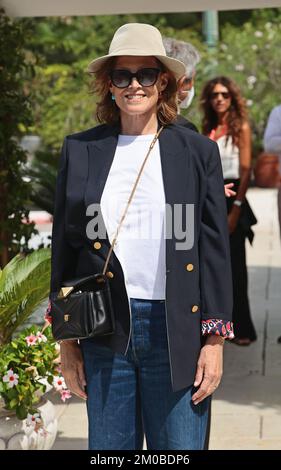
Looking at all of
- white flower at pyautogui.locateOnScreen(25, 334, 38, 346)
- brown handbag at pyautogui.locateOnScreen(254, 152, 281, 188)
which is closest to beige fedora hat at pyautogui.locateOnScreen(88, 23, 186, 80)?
white flower at pyautogui.locateOnScreen(25, 334, 38, 346)

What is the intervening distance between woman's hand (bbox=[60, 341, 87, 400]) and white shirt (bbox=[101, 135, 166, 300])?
0.31 m

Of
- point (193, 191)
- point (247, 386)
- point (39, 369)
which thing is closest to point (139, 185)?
point (193, 191)

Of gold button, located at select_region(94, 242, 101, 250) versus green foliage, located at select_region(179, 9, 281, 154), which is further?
green foliage, located at select_region(179, 9, 281, 154)

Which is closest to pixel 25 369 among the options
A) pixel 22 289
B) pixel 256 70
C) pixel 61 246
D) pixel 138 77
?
pixel 22 289

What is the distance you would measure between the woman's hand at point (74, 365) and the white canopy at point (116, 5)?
10.7ft

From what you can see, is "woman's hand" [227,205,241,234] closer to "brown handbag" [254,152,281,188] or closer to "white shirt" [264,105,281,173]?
"white shirt" [264,105,281,173]

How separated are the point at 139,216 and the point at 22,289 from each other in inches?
72.5

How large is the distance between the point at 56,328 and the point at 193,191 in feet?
2.01

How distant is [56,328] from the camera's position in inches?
125

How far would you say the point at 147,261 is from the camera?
3092 mm

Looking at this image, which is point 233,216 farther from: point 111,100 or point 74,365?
point 74,365

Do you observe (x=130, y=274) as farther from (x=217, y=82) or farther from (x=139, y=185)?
(x=217, y=82)

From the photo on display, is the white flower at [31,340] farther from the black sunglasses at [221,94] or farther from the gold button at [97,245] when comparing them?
the black sunglasses at [221,94]

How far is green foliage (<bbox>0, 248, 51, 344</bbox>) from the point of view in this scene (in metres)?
4.83
